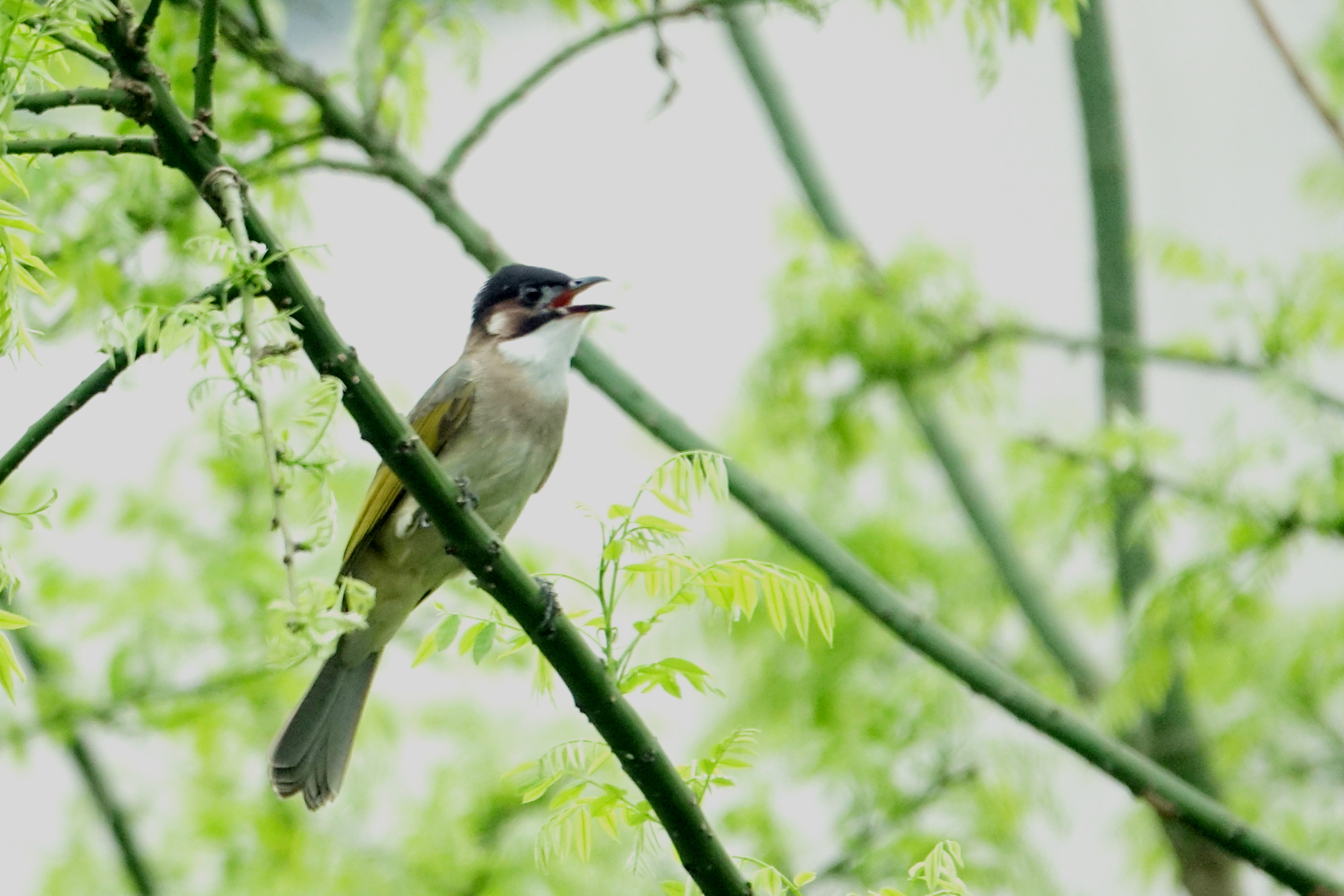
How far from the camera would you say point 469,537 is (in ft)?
6.85

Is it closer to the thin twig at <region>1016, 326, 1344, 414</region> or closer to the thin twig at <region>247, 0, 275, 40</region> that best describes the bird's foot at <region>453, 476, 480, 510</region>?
the thin twig at <region>247, 0, 275, 40</region>

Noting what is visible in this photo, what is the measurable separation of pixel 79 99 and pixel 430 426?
2.07 metres

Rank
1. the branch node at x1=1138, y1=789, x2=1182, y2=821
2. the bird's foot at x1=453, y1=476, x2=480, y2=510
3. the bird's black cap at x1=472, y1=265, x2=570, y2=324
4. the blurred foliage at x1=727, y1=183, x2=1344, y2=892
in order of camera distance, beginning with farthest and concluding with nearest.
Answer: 1. the bird's black cap at x1=472, y1=265, x2=570, y2=324
2. the blurred foliage at x1=727, y1=183, x2=1344, y2=892
3. the branch node at x1=1138, y1=789, x2=1182, y2=821
4. the bird's foot at x1=453, y1=476, x2=480, y2=510

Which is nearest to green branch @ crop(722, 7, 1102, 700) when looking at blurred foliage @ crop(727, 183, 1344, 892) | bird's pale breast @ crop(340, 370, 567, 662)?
blurred foliage @ crop(727, 183, 1344, 892)

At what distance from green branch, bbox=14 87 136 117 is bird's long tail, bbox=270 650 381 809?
2.01 meters

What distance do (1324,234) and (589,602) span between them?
19.4ft

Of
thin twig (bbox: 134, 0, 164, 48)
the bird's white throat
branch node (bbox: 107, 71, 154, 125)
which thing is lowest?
the bird's white throat

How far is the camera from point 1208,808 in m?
3.05

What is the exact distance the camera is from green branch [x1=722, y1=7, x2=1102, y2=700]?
5.02 meters

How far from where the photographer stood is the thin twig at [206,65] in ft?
6.66

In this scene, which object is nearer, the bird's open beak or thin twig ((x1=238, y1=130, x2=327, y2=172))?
thin twig ((x1=238, y1=130, x2=327, y2=172))

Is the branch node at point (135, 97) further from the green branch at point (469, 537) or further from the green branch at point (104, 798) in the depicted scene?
the green branch at point (104, 798)

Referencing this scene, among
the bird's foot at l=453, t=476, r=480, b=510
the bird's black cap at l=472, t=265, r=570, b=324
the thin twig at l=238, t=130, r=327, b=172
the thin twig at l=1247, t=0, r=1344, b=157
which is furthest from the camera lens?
the bird's black cap at l=472, t=265, r=570, b=324

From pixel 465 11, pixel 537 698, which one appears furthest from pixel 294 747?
pixel 465 11
